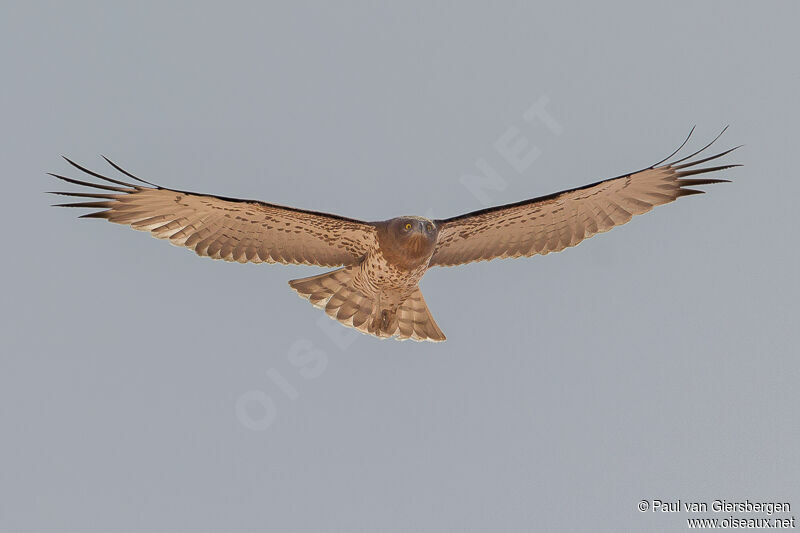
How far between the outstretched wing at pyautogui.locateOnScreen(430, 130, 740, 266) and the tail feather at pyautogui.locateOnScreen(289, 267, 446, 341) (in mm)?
746

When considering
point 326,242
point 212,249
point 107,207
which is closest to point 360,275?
point 326,242

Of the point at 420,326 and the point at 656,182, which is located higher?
the point at 656,182

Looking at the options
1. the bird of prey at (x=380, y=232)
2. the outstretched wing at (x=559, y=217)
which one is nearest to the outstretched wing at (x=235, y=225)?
the bird of prey at (x=380, y=232)

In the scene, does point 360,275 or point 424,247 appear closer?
point 424,247

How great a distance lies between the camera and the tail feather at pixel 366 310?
16734mm

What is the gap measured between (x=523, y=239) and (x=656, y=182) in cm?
186

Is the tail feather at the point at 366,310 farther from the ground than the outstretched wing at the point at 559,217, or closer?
closer

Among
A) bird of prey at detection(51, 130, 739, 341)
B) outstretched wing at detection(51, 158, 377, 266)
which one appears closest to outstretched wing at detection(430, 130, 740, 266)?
bird of prey at detection(51, 130, 739, 341)

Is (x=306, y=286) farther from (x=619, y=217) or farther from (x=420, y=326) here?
(x=619, y=217)

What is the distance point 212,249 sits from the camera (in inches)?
642

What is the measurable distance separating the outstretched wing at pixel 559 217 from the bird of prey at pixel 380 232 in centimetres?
1

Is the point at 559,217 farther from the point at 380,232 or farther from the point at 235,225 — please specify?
the point at 235,225

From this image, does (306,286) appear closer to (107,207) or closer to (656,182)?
(107,207)

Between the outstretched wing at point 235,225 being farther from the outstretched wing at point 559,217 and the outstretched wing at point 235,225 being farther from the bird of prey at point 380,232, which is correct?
the outstretched wing at point 559,217
